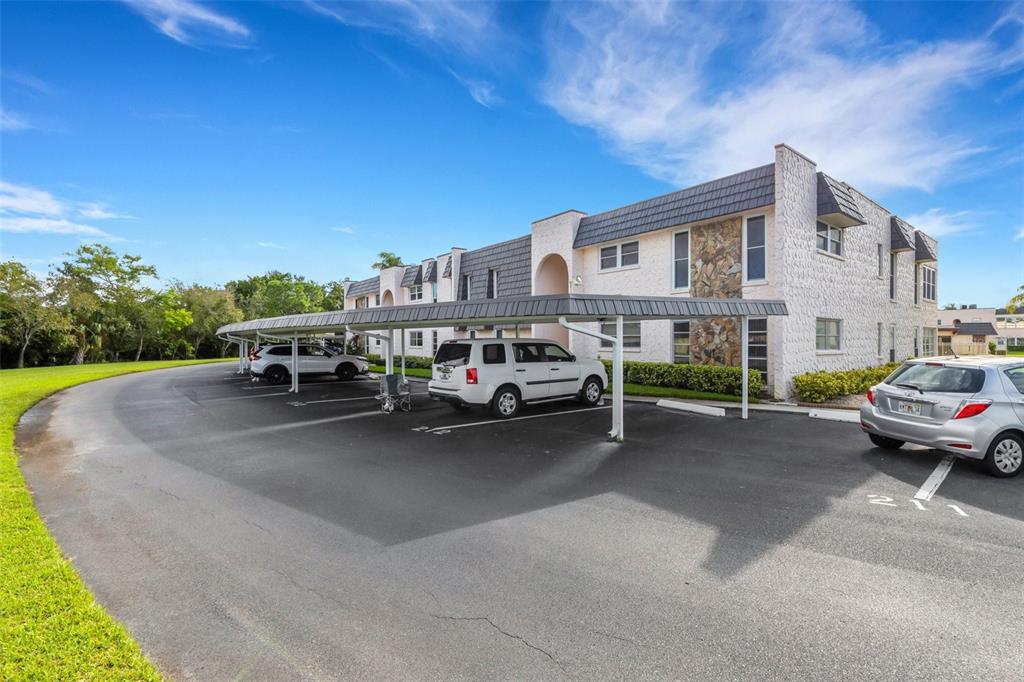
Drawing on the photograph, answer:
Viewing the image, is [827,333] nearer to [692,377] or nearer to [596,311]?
[692,377]

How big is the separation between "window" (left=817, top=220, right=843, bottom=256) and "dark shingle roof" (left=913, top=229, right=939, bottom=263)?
26.2 feet

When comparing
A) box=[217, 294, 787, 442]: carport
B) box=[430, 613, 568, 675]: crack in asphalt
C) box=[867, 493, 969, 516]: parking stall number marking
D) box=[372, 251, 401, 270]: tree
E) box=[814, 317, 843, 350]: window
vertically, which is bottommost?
box=[867, 493, 969, 516]: parking stall number marking

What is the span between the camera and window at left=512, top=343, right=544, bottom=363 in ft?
36.7

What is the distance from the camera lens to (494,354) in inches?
427

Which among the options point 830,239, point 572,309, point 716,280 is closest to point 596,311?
point 572,309

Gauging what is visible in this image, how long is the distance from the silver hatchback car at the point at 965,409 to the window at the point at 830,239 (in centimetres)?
959

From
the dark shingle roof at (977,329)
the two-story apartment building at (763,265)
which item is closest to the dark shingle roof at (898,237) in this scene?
the two-story apartment building at (763,265)

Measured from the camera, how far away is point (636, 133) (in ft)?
51.1

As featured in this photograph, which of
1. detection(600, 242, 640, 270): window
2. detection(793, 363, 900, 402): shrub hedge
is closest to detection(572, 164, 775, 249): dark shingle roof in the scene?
detection(600, 242, 640, 270): window

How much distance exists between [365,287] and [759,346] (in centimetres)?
3036

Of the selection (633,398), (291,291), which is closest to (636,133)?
(633,398)

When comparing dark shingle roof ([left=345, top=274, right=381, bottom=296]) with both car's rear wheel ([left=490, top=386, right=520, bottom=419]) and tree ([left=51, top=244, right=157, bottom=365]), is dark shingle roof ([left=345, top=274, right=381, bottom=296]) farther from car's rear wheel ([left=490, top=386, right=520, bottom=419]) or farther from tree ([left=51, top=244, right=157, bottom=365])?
car's rear wheel ([left=490, top=386, right=520, bottom=419])

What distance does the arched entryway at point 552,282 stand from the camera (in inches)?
850

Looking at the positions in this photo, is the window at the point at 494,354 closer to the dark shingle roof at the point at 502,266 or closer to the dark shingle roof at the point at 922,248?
the dark shingle roof at the point at 502,266
